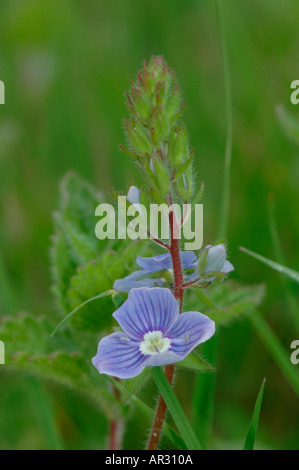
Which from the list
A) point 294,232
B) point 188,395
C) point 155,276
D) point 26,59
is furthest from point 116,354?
point 26,59

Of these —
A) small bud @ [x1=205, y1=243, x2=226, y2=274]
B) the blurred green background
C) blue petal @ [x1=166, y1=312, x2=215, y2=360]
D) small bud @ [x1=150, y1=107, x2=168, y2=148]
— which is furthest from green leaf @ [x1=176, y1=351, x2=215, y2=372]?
the blurred green background

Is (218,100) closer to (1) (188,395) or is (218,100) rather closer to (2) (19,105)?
(2) (19,105)

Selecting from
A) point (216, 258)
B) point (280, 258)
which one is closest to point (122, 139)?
point (280, 258)

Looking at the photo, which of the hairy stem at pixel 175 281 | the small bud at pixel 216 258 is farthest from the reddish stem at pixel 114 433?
the small bud at pixel 216 258

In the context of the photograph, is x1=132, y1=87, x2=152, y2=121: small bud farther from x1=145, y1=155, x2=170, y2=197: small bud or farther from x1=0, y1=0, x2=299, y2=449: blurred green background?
x1=0, y1=0, x2=299, y2=449: blurred green background

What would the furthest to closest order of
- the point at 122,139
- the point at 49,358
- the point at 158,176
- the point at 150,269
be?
the point at 122,139
the point at 49,358
the point at 150,269
the point at 158,176

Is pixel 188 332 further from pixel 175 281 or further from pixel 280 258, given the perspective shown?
pixel 280 258
